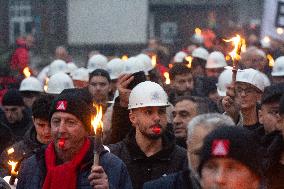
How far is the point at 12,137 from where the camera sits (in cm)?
1030

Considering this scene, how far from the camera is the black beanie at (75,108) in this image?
6.77 metres

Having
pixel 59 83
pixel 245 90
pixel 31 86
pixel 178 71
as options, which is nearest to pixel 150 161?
pixel 245 90

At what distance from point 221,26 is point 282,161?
27.3 metres

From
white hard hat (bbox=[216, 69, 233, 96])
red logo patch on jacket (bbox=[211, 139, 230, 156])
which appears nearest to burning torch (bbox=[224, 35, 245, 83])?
red logo patch on jacket (bbox=[211, 139, 230, 156])

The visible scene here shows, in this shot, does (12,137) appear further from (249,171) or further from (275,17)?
(249,171)

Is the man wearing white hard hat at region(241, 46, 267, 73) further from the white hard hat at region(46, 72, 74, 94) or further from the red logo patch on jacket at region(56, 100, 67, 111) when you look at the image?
the red logo patch on jacket at region(56, 100, 67, 111)

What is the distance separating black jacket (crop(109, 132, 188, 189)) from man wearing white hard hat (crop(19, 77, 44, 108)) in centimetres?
621

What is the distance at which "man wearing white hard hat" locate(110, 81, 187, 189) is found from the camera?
750 cm

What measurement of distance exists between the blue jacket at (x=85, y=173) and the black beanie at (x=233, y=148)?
1.74 meters

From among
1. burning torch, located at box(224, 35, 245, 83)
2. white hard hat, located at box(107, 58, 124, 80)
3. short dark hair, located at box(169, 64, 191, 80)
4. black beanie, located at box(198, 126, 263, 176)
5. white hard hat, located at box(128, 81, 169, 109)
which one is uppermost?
burning torch, located at box(224, 35, 245, 83)

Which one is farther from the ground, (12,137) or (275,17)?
(275,17)

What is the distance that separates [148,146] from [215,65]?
7.81 metres

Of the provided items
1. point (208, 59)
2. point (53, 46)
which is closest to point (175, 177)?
point (208, 59)

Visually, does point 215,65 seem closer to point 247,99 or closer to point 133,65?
point 133,65
